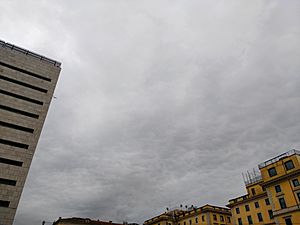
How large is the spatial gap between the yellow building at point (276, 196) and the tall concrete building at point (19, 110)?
47.4 m

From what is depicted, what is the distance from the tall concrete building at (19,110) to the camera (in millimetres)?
43812

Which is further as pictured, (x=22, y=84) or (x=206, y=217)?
(x=206, y=217)

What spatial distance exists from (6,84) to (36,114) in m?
8.20

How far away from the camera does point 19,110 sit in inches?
1954

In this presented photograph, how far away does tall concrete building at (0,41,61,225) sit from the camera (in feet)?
144

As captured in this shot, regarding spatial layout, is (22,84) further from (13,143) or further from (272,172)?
(272,172)

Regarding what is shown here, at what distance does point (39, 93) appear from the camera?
53781 mm

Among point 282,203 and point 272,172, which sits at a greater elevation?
point 272,172

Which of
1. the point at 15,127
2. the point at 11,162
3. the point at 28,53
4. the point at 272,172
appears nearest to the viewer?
the point at 11,162

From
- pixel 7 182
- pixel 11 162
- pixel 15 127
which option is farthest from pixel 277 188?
pixel 15 127

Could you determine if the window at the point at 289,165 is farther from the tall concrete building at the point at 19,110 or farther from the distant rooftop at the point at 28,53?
the distant rooftop at the point at 28,53

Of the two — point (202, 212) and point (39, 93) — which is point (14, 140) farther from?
point (202, 212)

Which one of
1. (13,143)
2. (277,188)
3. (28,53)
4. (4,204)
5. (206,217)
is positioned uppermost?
(28,53)

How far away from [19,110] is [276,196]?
53325 millimetres
